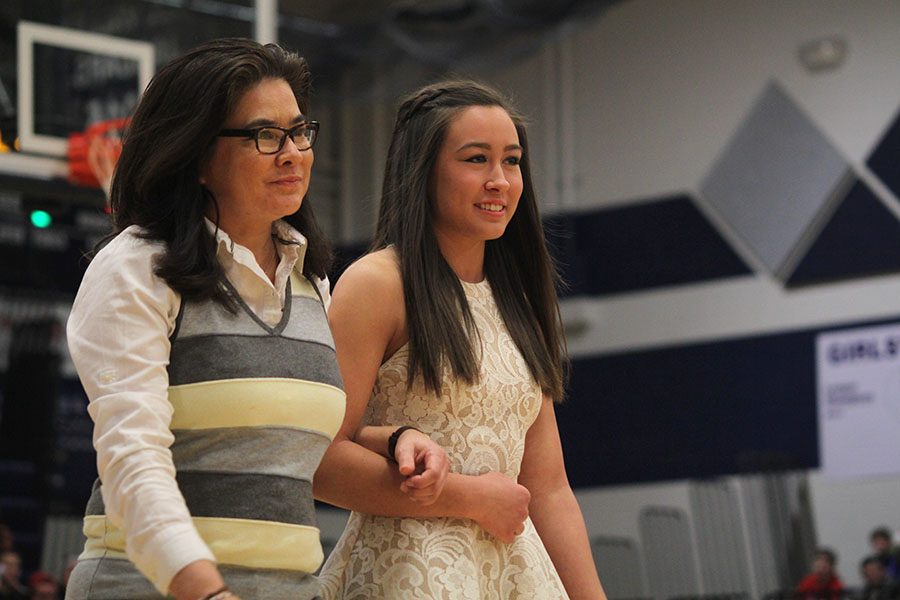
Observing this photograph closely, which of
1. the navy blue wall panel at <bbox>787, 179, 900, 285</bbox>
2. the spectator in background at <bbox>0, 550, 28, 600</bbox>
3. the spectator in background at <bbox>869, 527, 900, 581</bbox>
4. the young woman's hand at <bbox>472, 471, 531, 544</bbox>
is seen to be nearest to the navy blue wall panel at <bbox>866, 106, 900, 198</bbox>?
the navy blue wall panel at <bbox>787, 179, 900, 285</bbox>

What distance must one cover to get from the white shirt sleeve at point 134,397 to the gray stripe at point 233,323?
19 mm

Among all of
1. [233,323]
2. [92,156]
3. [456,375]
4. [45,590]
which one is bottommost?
[45,590]

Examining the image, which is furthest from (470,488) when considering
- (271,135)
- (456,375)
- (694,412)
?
(694,412)

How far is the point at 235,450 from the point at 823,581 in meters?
8.57

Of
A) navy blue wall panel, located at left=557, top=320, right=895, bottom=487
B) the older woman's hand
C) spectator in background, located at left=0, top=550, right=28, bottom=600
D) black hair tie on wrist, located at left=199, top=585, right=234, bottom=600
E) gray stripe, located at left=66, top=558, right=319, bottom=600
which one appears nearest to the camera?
black hair tie on wrist, located at left=199, top=585, right=234, bottom=600

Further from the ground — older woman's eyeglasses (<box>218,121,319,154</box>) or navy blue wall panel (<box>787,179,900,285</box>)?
older woman's eyeglasses (<box>218,121,319,154</box>)

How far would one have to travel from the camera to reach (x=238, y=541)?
1.55 meters

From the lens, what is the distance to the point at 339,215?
13945 mm

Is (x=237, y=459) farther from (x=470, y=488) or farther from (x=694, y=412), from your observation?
(x=694, y=412)

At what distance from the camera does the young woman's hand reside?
193 centimetres

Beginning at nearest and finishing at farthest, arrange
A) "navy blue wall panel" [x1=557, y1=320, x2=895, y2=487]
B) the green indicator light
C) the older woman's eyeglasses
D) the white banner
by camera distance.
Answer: the older woman's eyeglasses → the green indicator light → the white banner → "navy blue wall panel" [x1=557, y1=320, x2=895, y2=487]

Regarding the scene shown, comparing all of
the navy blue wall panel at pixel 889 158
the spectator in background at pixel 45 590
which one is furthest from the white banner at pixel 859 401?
the spectator in background at pixel 45 590

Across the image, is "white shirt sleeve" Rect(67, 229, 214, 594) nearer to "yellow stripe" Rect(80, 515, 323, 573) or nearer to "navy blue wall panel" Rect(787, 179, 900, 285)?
"yellow stripe" Rect(80, 515, 323, 573)

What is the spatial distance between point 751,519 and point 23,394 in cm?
586
